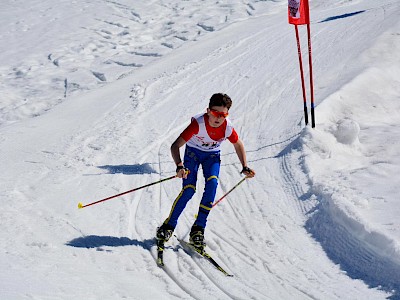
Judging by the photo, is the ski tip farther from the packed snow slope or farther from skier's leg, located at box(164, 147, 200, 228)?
skier's leg, located at box(164, 147, 200, 228)

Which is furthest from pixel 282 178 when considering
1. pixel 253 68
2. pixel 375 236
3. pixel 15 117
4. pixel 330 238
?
pixel 15 117

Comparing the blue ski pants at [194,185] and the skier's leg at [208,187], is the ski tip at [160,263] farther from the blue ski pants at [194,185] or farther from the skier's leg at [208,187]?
the skier's leg at [208,187]

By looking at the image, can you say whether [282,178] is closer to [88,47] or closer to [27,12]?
A: [88,47]

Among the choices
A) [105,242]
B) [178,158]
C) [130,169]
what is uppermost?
[178,158]

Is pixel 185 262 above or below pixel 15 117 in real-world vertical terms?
above

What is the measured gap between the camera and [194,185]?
6371 millimetres

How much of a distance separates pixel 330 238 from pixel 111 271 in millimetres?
2578

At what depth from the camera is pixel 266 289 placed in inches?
220

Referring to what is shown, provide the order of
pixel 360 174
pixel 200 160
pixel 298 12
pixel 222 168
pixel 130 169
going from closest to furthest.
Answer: pixel 200 160
pixel 360 174
pixel 130 169
pixel 222 168
pixel 298 12

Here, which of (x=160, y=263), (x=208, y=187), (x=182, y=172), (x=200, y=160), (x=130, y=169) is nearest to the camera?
(x=160, y=263)

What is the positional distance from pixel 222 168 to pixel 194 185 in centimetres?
307

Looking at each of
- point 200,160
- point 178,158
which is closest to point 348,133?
point 200,160

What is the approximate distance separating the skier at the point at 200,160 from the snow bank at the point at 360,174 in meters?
1.32

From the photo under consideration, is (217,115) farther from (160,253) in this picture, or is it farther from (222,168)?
(222,168)
